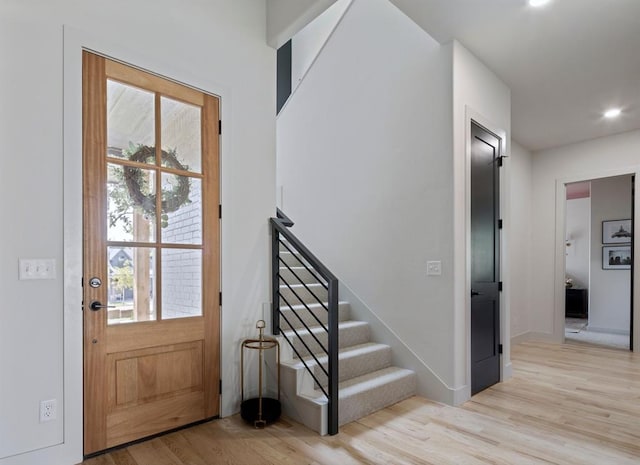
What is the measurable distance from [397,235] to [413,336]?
2.94ft

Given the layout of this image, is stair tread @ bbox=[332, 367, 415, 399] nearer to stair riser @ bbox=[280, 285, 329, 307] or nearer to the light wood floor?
the light wood floor

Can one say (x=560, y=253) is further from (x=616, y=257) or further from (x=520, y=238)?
(x=616, y=257)

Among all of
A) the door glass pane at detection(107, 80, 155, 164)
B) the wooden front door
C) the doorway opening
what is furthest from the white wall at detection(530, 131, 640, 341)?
the door glass pane at detection(107, 80, 155, 164)

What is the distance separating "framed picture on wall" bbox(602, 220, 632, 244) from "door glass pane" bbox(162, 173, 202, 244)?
22.5 ft

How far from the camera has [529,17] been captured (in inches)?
109

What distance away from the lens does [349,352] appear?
10.7 feet

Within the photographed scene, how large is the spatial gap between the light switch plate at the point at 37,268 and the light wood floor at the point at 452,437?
41.3 inches

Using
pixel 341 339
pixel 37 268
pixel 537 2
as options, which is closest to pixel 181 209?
pixel 37 268

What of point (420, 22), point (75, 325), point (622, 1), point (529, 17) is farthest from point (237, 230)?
point (622, 1)

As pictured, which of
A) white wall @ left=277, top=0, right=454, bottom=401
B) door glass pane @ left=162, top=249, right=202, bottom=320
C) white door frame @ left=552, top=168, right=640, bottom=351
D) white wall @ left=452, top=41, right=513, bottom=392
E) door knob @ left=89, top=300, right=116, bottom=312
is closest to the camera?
door knob @ left=89, top=300, right=116, bottom=312

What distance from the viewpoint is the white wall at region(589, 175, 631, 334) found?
6.31 metres

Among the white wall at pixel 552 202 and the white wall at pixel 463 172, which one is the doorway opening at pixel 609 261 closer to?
the white wall at pixel 552 202

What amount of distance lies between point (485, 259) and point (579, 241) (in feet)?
19.5

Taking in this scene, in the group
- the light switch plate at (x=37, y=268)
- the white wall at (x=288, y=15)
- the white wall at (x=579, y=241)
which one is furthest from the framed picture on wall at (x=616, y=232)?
the light switch plate at (x=37, y=268)
